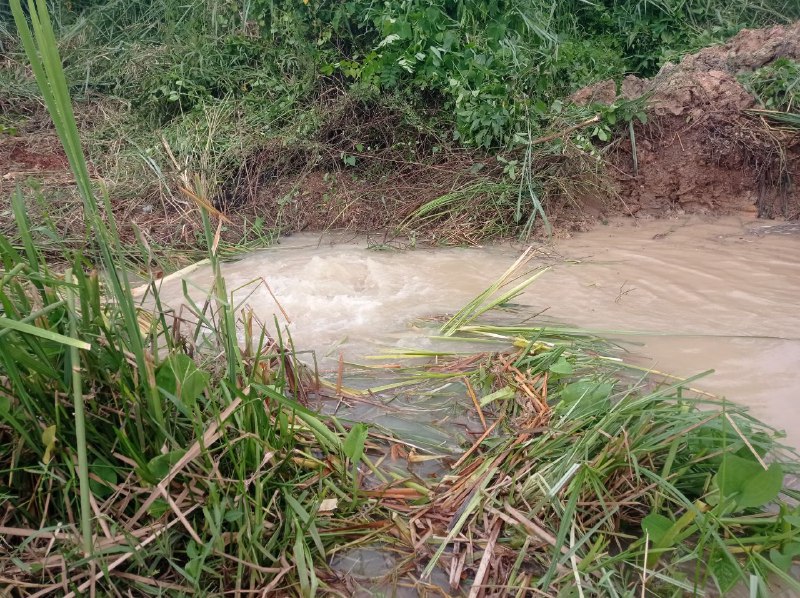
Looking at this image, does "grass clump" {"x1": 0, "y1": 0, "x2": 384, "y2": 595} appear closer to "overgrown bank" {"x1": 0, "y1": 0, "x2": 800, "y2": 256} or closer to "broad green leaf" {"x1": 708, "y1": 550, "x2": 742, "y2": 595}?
"broad green leaf" {"x1": 708, "y1": 550, "x2": 742, "y2": 595}

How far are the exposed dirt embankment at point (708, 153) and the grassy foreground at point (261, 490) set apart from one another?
3.39 m

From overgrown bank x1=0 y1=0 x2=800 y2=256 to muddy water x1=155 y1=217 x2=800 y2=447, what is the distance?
1.21 feet

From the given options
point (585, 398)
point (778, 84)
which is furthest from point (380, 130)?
point (585, 398)

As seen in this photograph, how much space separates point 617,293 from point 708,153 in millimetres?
2011

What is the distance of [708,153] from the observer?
15.7ft

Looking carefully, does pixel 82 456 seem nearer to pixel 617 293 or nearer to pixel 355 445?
pixel 355 445

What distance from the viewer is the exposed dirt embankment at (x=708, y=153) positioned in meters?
4.66

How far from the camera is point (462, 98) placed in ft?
15.5

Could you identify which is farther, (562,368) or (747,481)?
(562,368)

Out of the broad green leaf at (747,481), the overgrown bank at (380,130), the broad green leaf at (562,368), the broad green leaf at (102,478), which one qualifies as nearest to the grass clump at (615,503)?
the broad green leaf at (747,481)

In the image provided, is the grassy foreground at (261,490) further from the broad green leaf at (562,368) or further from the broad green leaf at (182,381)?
the broad green leaf at (562,368)

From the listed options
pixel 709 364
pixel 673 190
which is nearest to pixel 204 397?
pixel 709 364

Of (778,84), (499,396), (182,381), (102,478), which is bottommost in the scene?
(499,396)

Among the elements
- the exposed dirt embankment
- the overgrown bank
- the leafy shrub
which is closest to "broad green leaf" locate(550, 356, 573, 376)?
the overgrown bank
